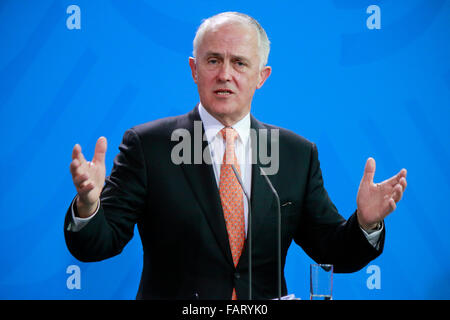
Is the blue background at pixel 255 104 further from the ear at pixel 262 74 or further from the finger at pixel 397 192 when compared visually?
the finger at pixel 397 192

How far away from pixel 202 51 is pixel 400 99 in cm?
131

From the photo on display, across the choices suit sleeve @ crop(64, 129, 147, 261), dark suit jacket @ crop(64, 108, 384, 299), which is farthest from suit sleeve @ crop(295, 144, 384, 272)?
suit sleeve @ crop(64, 129, 147, 261)

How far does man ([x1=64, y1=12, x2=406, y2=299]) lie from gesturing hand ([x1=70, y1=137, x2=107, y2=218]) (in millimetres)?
226

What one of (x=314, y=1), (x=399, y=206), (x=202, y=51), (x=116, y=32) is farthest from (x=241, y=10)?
(x=399, y=206)

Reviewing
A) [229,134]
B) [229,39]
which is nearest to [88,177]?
[229,134]

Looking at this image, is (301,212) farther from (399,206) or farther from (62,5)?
(62,5)

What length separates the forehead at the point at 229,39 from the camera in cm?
199

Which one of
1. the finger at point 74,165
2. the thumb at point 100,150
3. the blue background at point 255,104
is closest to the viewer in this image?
the finger at point 74,165

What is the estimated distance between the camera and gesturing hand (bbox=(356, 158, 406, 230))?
1717 mm

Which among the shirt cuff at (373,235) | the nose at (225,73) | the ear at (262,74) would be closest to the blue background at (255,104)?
the ear at (262,74)

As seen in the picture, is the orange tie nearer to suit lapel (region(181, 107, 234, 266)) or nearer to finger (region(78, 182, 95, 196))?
suit lapel (region(181, 107, 234, 266))

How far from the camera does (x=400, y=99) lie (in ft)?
9.36

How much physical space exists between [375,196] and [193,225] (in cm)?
64

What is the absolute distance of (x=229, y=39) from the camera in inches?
78.5
